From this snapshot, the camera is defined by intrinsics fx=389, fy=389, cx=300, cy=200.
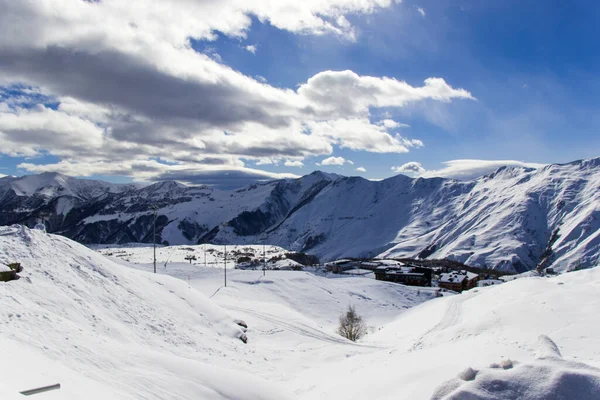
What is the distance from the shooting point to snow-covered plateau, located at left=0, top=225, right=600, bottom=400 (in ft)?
36.2

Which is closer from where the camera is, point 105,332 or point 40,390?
point 40,390

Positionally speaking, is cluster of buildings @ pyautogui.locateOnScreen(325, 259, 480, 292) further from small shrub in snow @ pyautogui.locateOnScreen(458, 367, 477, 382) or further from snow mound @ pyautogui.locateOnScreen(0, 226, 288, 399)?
small shrub in snow @ pyautogui.locateOnScreen(458, 367, 477, 382)

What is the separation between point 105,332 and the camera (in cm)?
1986

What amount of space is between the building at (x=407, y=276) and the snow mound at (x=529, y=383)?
366 ft

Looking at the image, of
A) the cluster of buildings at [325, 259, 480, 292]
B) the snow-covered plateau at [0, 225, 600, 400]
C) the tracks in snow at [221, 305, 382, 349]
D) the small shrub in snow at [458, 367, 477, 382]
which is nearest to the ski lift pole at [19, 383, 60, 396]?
the snow-covered plateau at [0, 225, 600, 400]

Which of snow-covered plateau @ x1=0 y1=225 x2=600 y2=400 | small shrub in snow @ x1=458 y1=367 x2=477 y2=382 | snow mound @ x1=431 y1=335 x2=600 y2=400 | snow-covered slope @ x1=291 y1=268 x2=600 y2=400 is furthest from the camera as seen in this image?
small shrub in snow @ x1=458 y1=367 x2=477 y2=382

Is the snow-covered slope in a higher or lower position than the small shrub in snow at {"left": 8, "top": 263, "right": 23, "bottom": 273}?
lower

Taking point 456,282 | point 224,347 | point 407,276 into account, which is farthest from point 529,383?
point 407,276

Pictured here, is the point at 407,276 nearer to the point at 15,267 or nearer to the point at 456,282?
the point at 456,282

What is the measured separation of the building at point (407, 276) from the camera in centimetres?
11850

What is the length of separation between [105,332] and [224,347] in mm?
8880

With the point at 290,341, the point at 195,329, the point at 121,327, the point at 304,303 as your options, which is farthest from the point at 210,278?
the point at 121,327

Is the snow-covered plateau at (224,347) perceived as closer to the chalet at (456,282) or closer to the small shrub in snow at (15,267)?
the small shrub in snow at (15,267)

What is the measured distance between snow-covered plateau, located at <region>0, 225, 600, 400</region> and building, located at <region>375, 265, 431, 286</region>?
8050cm
